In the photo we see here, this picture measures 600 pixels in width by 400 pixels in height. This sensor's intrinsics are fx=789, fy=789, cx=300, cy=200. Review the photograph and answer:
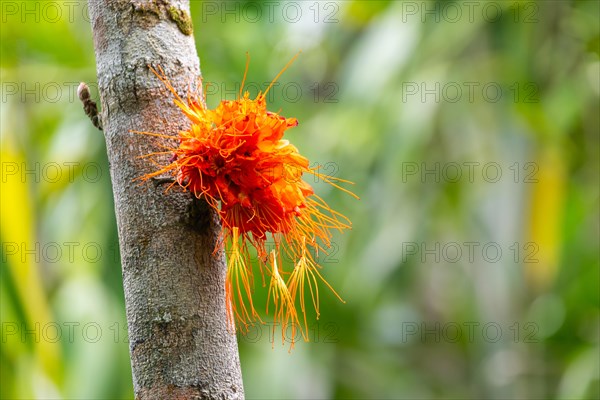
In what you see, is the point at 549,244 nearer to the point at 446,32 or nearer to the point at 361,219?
the point at 361,219

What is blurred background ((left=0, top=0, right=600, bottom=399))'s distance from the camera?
3.66m

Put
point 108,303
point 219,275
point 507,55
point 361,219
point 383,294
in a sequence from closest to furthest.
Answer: point 219,275 < point 108,303 < point 361,219 < point 507,55 < point 383,294

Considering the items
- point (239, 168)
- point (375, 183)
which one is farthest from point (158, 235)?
point (375, 183)

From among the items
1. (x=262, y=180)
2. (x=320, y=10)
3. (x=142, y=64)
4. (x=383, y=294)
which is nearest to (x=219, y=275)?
(x=262, y=180)

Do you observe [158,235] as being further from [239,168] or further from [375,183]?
[375,183]

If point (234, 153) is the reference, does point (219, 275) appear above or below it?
below

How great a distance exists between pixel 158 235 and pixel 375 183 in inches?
117

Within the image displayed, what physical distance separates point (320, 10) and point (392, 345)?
2.68 m

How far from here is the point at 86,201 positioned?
4121mm

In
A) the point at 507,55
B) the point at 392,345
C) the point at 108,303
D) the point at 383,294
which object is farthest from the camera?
the point at 392,345

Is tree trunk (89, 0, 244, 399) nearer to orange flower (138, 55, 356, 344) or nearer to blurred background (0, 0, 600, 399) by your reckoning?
orange flower (138, 55, 356, 344)

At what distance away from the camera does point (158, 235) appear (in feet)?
3.89

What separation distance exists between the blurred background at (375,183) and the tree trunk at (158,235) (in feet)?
7.05

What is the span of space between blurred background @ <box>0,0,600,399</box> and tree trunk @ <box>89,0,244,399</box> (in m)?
2.15
